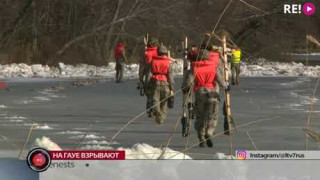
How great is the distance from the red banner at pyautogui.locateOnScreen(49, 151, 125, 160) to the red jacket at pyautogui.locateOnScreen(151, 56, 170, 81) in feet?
31.1

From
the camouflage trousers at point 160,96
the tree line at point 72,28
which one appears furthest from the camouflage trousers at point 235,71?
the camouflage trousers at point 160,96

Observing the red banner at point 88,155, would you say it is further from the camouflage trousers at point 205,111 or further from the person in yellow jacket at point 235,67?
the person in yellow jacket at point 235,67

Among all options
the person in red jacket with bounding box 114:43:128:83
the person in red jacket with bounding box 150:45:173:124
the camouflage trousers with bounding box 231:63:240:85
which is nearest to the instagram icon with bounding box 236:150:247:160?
the person in red jacket with bounding box 150:45:173:124

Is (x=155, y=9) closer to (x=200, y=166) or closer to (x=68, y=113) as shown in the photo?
(x=68, y=113)

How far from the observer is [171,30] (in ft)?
132

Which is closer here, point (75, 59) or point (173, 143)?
point (173, 143)

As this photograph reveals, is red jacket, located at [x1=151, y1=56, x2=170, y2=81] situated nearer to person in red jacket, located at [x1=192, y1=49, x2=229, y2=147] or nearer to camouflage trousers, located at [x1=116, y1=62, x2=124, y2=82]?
person in red jacket, located at [x1=192, y1=49, x2=229, y2=147]

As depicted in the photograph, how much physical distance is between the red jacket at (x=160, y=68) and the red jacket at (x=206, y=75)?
A: 13.4ft

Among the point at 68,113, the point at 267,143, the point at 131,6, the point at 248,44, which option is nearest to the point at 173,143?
the point at 267,143

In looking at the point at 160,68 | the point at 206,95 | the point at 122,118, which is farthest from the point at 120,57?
the point at 206,95

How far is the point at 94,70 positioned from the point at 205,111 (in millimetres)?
33278

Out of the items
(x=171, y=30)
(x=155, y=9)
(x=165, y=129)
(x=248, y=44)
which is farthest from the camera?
(x=155, y=9)

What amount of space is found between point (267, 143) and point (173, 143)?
1.18 metres

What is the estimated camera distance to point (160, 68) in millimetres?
14461
